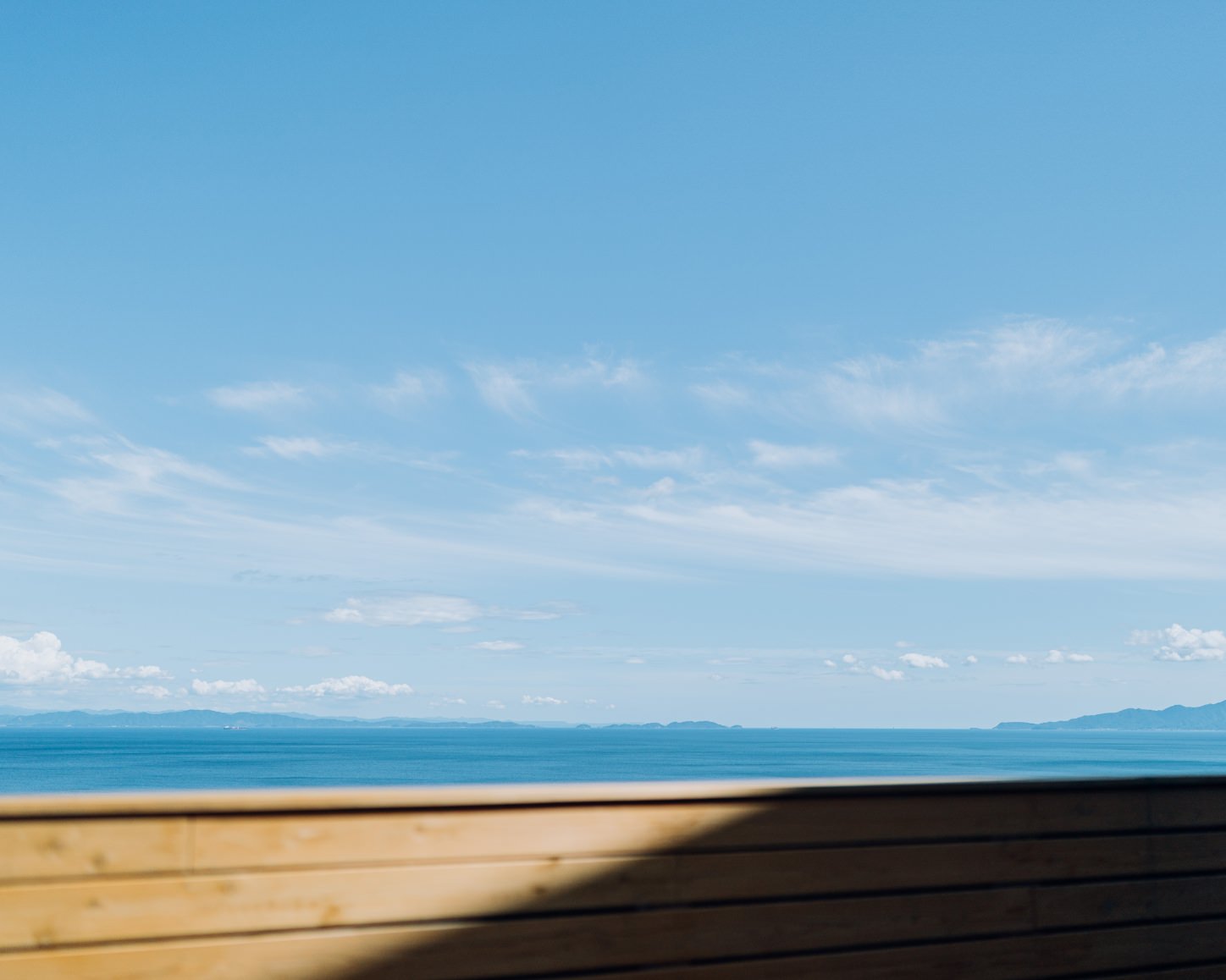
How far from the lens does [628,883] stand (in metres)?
2.40

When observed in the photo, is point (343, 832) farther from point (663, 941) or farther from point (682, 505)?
point (682, 505)

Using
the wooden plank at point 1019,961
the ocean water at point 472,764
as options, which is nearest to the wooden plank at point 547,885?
the wooden plank at point 1019,961

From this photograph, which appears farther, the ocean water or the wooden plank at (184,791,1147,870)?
the ocean water

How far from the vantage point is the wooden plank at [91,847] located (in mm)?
1949

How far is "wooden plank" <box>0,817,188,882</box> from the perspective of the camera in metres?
1.95

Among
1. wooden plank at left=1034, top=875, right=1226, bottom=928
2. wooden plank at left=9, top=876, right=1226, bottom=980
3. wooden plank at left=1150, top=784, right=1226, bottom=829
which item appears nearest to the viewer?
wooden plank at left=9, top=876, right=1226, bottom=980

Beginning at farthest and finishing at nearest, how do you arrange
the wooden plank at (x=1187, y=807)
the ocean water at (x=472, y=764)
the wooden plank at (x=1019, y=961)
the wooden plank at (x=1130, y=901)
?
1. the ocean water at (x=472, y=764)
2. the wooden plank at (x=1187, y=807)
3. the wooden plank at (x=1130, y=901)
4. the wooden plank at (x=1019, y=961)

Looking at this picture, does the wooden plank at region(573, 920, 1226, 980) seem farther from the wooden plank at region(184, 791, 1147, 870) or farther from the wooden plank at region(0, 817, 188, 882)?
the wooden plank at region(0, 817, 188, 882)

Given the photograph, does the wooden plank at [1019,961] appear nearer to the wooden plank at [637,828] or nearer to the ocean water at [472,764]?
the wooden plank at [637,828]

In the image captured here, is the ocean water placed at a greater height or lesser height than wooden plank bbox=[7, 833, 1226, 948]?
lesser

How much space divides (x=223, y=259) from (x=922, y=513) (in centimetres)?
4251

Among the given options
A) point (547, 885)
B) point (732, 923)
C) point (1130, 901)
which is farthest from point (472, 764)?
point (547, 885)

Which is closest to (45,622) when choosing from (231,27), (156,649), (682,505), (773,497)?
(156,649)

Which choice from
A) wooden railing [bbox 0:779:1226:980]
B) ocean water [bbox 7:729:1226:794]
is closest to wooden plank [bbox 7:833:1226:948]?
wooden railing [bbox 0:779:1226:980]
